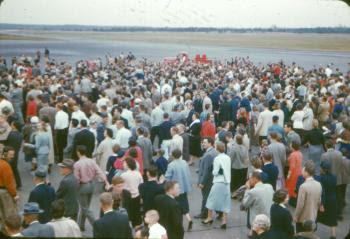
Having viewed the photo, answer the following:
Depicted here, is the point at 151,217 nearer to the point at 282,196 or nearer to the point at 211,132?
the point at 282,196

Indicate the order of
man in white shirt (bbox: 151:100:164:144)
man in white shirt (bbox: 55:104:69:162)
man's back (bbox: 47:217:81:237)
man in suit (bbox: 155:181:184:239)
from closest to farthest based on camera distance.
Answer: man's back (bbox: 47:217:81:237)
man in suit (bbox: 155:181:184:239)
man in white shirt (bbox: 55:104:69:162)
man in white shirt (bbox: 151:100:164:144)

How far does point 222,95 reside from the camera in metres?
17.0

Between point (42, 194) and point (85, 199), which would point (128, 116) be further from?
point (42, 194)

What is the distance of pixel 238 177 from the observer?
10320 mm

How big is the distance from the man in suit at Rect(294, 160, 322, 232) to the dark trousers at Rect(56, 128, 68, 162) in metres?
6.80

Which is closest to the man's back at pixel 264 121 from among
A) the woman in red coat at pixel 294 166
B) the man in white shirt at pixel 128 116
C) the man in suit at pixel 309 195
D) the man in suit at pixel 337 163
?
the woman in red coat at pixel 294 166

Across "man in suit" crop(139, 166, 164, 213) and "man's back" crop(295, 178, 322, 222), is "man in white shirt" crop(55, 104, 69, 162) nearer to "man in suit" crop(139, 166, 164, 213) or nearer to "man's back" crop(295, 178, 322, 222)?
"man in suit" crop(139, 166, 164, 213)

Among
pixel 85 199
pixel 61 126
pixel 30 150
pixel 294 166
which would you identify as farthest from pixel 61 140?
pixel 294 166

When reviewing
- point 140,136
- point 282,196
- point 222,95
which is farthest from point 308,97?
point 282,196

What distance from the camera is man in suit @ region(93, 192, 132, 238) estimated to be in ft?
19.3

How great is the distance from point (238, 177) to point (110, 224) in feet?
16.3

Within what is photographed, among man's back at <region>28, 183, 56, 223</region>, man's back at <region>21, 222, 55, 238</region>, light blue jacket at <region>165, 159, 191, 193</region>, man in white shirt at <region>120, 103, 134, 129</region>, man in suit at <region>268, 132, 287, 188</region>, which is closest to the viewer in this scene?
man's back at <region>21, 222, 55, 238</region>

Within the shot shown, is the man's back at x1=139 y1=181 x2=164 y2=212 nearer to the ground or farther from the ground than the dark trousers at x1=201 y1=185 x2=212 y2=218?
farther from the ground

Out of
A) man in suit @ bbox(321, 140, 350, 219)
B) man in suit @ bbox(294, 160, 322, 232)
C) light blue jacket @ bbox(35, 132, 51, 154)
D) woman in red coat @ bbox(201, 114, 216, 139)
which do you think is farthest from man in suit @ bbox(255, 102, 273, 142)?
light blue jacket @ bbox(35, 132, 51, 154)
